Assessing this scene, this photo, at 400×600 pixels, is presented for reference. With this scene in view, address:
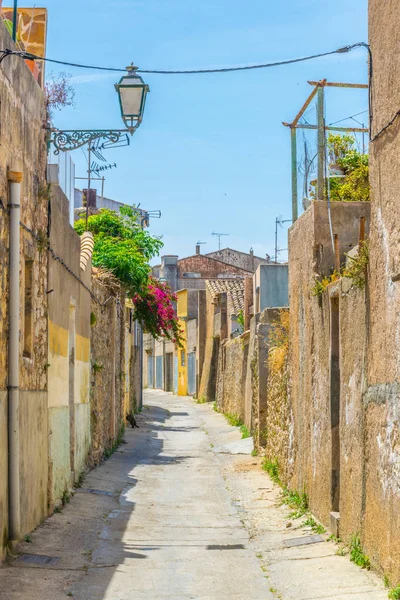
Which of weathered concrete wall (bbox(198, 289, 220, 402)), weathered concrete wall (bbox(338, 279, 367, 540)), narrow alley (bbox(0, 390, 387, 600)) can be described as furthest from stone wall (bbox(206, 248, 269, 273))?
weathered concrete wall (bbox(338, 279, 367, 540))

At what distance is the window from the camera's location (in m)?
10.8

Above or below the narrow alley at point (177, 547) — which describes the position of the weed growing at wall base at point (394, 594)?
above

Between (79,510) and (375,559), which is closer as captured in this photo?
(375,559)

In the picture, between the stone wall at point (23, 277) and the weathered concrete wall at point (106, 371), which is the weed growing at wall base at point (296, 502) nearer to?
the stone wall at point (23, 277)

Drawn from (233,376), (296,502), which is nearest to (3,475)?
→ (296,502)

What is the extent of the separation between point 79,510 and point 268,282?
19.3m

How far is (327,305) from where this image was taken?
36.9 feet

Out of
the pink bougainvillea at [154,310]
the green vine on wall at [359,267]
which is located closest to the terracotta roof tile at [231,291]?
the pink bougainvillea at [154,310]

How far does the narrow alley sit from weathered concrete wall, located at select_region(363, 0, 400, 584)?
1.68 ft

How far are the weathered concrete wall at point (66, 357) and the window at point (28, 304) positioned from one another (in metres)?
1.21

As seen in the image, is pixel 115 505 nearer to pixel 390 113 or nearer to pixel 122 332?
pixel 390 113

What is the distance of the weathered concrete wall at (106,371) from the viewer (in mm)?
18219

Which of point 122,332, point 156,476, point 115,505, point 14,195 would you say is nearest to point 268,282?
point 122,332

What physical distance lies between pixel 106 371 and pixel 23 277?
10.6 metres
